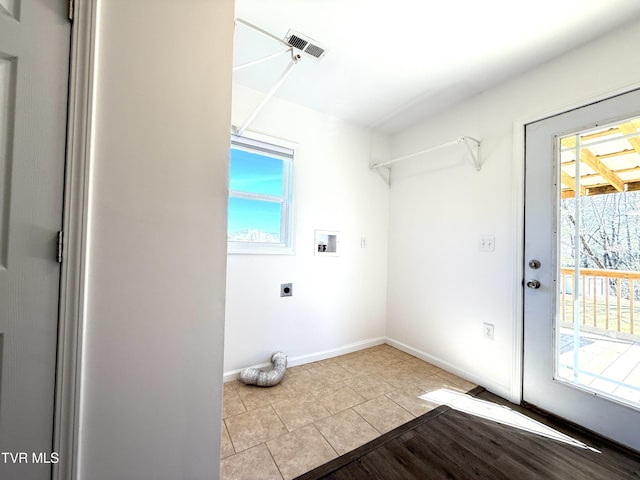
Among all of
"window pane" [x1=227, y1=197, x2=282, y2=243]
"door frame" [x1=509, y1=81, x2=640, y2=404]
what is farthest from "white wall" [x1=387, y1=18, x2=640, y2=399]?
"window pane" [x1=227, y1=197, x2=282, y2=243]

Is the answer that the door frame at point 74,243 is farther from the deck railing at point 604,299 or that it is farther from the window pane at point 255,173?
the deck railing at point 604,299

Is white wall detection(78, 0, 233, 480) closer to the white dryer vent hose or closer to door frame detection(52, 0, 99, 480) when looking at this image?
door frame detection(52, 0, 99, 480)

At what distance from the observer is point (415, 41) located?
158cm

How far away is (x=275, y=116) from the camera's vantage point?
7.26 ft

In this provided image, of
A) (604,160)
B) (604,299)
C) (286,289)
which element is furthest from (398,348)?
(604,160)

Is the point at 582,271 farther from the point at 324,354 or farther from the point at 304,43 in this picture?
the point at 304,43

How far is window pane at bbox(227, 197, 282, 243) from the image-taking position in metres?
2.11

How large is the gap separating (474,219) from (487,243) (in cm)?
23

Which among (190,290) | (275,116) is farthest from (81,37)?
(275,116)

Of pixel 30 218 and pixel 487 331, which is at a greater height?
pixel 30 218

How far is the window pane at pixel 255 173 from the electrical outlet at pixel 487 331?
203 centimetres

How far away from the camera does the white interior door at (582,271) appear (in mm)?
1398

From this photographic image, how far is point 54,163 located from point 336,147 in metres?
2.18

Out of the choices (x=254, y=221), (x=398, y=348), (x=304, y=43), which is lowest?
(x=398, y=348)
